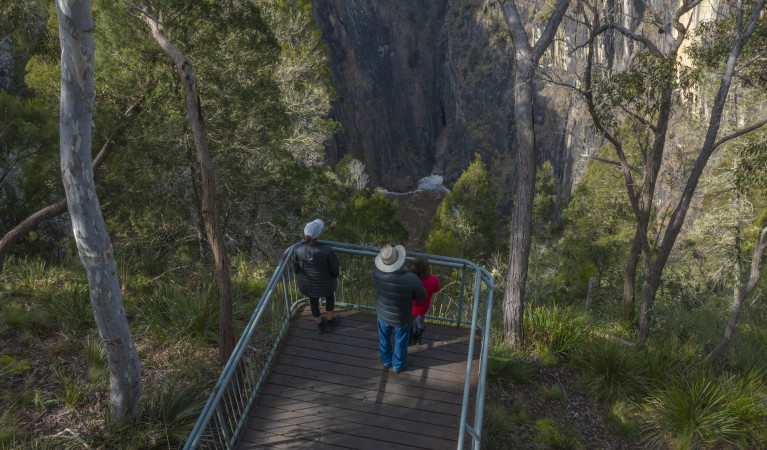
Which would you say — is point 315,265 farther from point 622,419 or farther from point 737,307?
point 737,307

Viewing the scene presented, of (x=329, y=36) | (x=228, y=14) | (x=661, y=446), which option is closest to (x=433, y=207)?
(x=329, y=36)

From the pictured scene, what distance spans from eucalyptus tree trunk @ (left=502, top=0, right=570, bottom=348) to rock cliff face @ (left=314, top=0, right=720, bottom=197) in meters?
52.3

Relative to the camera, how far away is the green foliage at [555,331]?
6602 millimetres

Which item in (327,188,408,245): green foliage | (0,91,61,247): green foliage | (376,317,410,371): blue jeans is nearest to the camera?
(376,317,410,371): blue jeans

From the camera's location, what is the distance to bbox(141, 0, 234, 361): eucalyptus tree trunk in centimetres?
507

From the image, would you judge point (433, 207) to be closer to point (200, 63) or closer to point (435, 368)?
point (200, 63)

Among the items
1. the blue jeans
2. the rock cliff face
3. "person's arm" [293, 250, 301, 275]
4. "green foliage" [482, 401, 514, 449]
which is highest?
the rock cliff face

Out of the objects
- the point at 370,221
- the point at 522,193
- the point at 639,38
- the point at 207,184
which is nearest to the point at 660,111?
the point at 639,38

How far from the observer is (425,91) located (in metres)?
80.9

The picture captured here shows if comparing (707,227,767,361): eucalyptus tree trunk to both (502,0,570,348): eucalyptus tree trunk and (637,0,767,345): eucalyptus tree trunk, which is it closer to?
(637,0,767,345): eucalyptus tree trunk

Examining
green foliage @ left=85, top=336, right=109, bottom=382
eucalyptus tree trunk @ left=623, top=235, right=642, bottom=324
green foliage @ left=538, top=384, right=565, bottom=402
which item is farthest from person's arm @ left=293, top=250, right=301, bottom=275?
eucalyptus tree trunk @ left=623, top=235, right=642, bottom=324

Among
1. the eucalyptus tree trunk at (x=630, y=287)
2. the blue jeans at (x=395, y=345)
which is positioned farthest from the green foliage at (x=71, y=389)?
the eucalyptus tree trunk at (x=630, y=287)

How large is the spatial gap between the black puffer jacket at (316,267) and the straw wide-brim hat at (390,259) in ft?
2.40

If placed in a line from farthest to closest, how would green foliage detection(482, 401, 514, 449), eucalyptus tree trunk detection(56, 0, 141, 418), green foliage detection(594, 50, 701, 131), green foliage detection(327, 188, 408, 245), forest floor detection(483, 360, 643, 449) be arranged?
green foliage detection(327, 188, 408, 245) < green foliage detection(594, 50, 701, 131) < forest floor detection(483, 360, 643, 449) < green foliage detection(482, 401, 514, 449) < eucalyptus tree trunk detection(56, 0, 141, 418)
